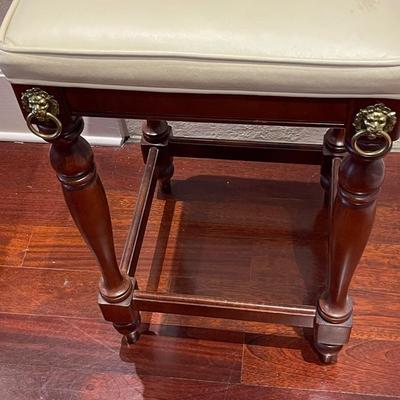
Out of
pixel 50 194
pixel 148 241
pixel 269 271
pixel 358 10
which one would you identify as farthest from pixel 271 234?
pixel 358 10

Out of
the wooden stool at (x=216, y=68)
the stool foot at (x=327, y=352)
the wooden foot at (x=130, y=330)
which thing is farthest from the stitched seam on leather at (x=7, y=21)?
the stool foot at (x=327, y=352)

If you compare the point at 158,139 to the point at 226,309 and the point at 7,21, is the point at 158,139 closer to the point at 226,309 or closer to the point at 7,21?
the point at 226,309

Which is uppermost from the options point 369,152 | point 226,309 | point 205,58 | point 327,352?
point 205,58

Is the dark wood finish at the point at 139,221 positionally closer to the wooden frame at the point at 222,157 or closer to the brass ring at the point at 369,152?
the wooden frame at the point at 222,157

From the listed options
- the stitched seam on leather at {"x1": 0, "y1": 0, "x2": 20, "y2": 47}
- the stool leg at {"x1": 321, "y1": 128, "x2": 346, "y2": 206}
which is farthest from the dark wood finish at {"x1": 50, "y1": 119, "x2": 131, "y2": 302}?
the stool leg at {"x1": 321, "y1": 128, "x2": 346, "y2": 206}

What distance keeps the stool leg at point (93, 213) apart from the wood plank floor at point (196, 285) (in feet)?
0.28

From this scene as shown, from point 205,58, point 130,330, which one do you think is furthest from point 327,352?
point 205,58

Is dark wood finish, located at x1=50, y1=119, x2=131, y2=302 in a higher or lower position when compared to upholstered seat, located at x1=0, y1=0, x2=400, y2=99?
lower

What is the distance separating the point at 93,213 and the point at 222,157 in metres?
0.34

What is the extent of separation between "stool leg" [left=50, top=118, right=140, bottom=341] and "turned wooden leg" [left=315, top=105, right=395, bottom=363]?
0.84ft

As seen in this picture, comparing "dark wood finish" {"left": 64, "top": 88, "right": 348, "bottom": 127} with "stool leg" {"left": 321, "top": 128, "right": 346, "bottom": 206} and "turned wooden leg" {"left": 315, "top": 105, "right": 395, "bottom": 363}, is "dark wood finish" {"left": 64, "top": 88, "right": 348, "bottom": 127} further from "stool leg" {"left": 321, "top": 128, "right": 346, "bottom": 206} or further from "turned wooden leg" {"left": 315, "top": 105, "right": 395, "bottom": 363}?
"stool leg" {"left": 321, "top": 128, "right": 346, "bottom": 206}

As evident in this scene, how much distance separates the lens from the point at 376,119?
0.56 m

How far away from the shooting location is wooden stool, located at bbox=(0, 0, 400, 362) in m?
0.54

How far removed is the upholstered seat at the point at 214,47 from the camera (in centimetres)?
54
